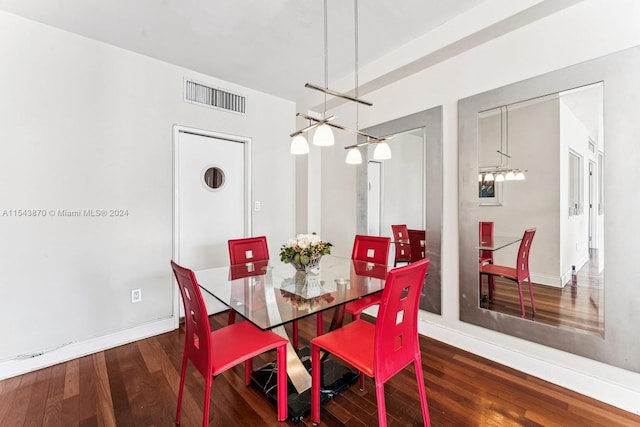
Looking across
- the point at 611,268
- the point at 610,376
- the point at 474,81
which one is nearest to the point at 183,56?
the point at 474,81

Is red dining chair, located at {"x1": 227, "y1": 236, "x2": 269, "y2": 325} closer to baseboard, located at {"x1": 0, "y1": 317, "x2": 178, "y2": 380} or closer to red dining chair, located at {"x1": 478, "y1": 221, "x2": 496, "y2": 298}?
baseboard, located at {"x1": 0, "y1": 317, "x2": 178, "y2": 380}

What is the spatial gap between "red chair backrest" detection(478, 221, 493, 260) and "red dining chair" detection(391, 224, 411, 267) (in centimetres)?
70

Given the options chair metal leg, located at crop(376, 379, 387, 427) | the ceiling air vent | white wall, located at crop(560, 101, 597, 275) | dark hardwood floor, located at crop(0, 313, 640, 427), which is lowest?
dark hardwood floor, located at crop(0, 313, 640, 427)

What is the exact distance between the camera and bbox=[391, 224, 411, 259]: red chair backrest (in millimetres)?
2873

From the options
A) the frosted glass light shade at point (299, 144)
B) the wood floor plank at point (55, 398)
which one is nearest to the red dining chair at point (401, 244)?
the frosted glass light shade at point (299, 144)

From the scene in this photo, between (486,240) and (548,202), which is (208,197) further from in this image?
(548,202)

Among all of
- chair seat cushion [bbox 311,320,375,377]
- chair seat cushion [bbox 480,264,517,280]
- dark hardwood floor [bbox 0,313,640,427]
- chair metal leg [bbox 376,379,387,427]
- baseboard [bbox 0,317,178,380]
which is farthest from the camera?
chair seat cushion [bbox 480,264,517,280]

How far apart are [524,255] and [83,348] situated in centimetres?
374

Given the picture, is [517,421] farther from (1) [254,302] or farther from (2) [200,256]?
(2) [200,256]

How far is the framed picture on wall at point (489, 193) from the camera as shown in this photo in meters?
2.23

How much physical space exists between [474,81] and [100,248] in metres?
3.57

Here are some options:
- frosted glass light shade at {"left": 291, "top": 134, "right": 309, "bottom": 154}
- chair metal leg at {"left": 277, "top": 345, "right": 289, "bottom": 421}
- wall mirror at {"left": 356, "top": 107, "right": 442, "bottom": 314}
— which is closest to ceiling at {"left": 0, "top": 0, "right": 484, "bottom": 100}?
wall mirror at {"left": 356, "top": 107, "right": 442, "bottom": 314}

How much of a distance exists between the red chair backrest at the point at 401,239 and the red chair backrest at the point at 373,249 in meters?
0.35

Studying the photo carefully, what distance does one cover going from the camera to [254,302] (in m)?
1.64
